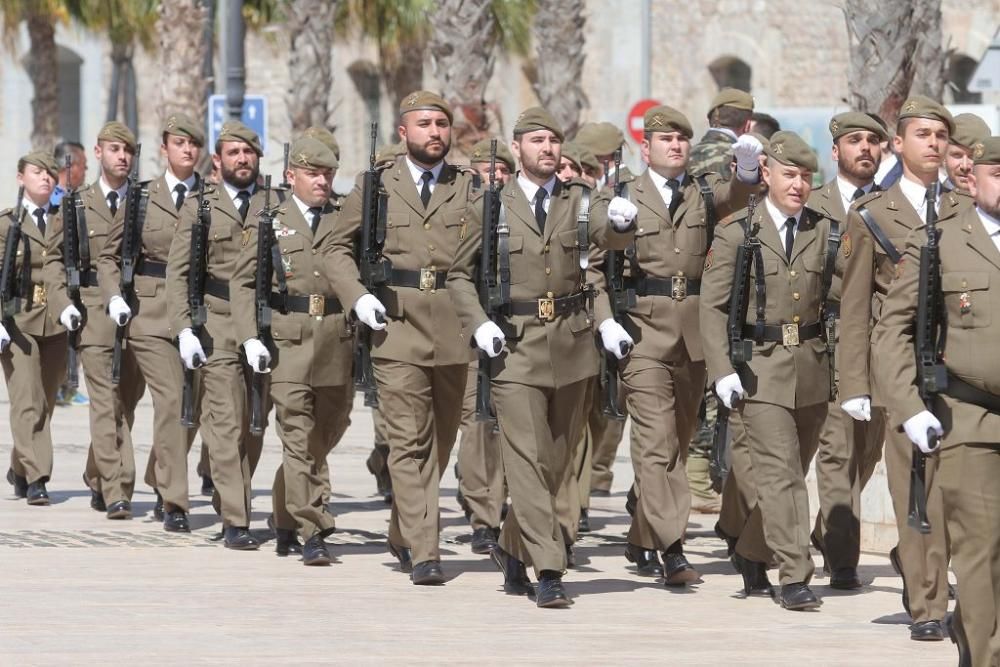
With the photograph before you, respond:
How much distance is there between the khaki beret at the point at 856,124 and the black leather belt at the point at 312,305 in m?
2.54

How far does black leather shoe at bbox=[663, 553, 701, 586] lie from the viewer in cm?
1045

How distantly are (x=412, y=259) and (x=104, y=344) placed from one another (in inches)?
128

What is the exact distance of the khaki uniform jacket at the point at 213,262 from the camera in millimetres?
12008

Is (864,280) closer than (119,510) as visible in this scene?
Yes

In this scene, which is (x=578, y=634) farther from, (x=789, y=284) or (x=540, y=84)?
(x=540, y=84)

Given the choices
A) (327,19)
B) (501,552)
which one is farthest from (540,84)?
(501,552)

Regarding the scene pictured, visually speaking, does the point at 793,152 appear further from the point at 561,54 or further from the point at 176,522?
the point at 561,54

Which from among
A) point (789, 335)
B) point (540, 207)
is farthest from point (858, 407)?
point (540, 207)

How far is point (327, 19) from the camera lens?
101ft

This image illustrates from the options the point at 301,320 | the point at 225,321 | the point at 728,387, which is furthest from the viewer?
the point at 225,321

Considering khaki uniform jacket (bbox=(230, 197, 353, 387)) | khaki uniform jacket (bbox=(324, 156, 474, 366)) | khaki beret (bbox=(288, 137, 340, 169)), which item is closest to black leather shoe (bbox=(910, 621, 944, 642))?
khaki uniform jacket (bbox=(324, 156, 474, 366))

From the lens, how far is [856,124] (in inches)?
411

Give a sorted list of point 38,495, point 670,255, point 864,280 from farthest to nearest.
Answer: point 38,495
point 670,255
point 864,280

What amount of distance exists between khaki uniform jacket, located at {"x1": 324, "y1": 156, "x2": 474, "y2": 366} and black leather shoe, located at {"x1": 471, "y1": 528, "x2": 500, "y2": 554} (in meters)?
1.31
